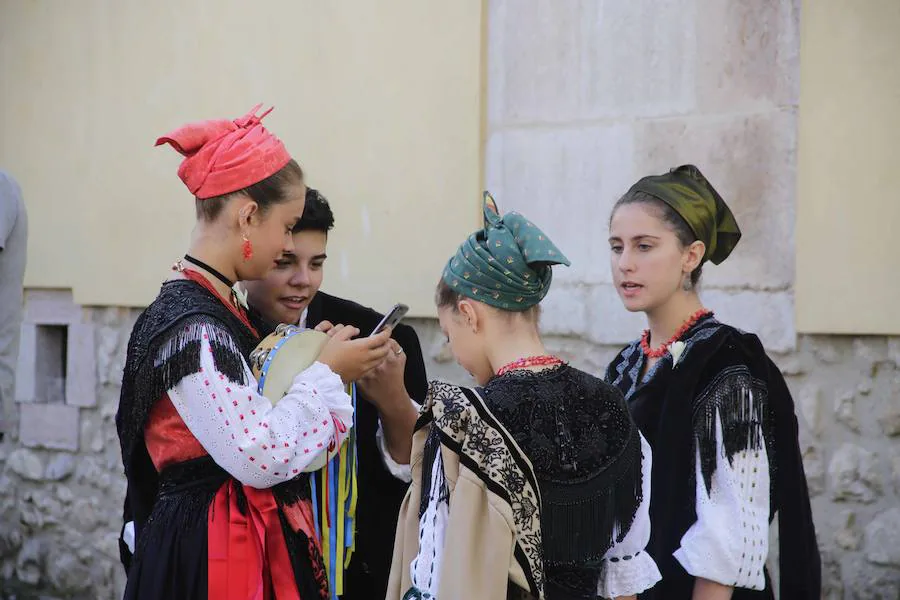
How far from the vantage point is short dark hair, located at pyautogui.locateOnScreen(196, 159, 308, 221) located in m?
2.49

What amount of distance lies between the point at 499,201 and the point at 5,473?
3627 mm

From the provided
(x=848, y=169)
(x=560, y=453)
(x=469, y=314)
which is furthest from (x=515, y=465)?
(x=848, y=169)

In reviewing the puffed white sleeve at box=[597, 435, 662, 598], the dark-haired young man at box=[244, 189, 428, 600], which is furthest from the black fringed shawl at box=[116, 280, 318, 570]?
the puffed white sleeve at box=[597, 435, 662, 598]

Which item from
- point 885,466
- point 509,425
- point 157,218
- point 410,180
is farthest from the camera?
point 157,218

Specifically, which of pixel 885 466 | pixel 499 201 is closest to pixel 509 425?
pixel 885 466

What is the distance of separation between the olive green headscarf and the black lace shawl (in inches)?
31.7

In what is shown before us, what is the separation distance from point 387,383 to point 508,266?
78 centimetres

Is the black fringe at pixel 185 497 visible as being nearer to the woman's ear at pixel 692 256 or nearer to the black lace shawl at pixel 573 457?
the black lace shawl at pixel 573 457

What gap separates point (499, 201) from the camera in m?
4.75

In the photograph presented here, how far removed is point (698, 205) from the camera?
2.83 meters

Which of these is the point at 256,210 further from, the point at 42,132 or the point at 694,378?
the point at 42,132

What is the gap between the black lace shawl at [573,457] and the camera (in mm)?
2061

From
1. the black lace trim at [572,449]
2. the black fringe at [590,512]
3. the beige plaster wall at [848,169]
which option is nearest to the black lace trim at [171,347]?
the black lace trim at [572,449]

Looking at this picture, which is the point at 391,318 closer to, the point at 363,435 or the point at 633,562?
the point at 363,435
